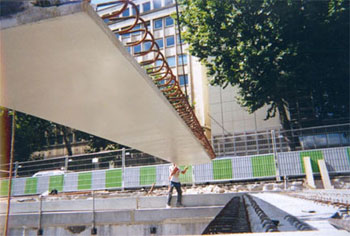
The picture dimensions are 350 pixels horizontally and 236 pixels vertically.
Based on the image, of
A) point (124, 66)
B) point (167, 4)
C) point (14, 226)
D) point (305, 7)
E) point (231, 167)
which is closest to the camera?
point (124, 66)

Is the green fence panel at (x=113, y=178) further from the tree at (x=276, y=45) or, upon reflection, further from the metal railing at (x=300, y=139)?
the tree at (x=276, y=45)

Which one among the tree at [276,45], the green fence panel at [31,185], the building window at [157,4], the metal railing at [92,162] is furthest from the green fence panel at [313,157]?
the building window at [157,4]

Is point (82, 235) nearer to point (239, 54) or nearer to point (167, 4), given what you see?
point (239, 54)

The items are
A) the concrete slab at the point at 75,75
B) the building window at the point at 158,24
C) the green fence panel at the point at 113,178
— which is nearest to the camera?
the concrete slab at the point at 75,75

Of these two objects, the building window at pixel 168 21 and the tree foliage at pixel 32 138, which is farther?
the building window at pixel 168 21

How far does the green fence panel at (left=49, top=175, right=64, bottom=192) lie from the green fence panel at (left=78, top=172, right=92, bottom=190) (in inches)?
40.6

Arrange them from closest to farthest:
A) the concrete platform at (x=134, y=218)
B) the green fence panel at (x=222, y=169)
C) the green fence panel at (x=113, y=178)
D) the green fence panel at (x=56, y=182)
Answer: the concrete platform at (x=134, y=218)
the green fence panel at (x=222, y=169)
the green fence panel at (x=113, y=178)
the green fence panel at (x=56, y=182)

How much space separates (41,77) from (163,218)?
6.52 m

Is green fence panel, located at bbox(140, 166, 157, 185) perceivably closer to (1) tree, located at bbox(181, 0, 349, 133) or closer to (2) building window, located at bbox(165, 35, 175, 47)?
(1) tree, located at bbox(181, 0, 349, 133)

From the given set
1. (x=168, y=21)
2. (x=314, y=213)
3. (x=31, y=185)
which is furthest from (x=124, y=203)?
(x=168, y=21)

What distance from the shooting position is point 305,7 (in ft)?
50.6

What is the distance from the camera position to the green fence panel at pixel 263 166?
1337 centimetres

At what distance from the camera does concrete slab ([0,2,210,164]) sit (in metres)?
1.48

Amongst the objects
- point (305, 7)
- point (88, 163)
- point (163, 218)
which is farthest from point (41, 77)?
point (305, 7)
